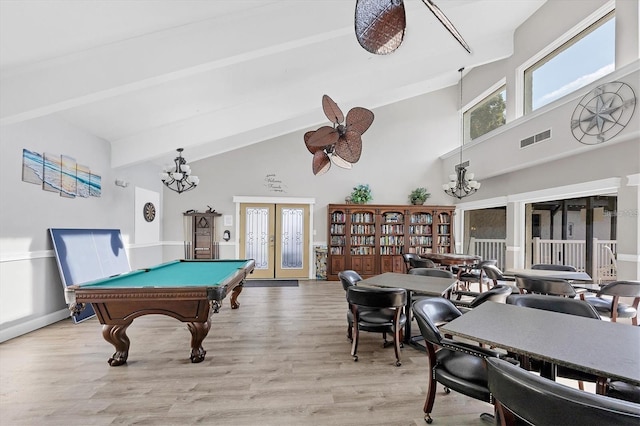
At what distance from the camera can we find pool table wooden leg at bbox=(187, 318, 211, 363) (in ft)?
9.27

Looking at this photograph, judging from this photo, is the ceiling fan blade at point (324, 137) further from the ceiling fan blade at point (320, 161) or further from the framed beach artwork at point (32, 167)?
the framed beach artwork at point (32, 167)

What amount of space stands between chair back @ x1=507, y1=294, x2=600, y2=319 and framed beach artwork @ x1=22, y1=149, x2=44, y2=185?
5567mm

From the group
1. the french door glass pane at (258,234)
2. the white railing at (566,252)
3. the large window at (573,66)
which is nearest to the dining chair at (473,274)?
the white railing at (566,252)

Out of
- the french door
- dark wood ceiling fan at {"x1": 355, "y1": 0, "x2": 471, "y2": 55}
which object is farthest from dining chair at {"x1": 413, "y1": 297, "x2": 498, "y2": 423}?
the french door

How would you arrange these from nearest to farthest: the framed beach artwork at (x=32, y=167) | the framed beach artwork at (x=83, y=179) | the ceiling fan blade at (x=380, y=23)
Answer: the ceiling fan blade at (x=380, y=23) < the framed beach artwork at (x=32, y=167) < the framed beach artwork at (x=83, y=179)

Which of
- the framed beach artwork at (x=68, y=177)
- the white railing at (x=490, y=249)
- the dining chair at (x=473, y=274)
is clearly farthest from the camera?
the white railing at (x=490, y=249)

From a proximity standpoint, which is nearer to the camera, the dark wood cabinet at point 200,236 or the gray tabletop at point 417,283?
the gray tabletop at point 417,283

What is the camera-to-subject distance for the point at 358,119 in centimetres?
296

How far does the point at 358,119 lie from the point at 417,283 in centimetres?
198

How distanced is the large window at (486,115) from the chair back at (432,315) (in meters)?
6.04

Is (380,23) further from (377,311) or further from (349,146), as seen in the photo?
(377,311)

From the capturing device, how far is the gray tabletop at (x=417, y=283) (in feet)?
9.70

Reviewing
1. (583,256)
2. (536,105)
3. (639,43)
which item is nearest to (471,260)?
(583,256)

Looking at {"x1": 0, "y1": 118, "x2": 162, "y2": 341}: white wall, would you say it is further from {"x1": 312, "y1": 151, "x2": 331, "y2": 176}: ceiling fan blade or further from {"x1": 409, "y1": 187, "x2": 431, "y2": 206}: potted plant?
{"x1": 409, "y1": 187, "x2": 431, "y2": 206}: potted plant
